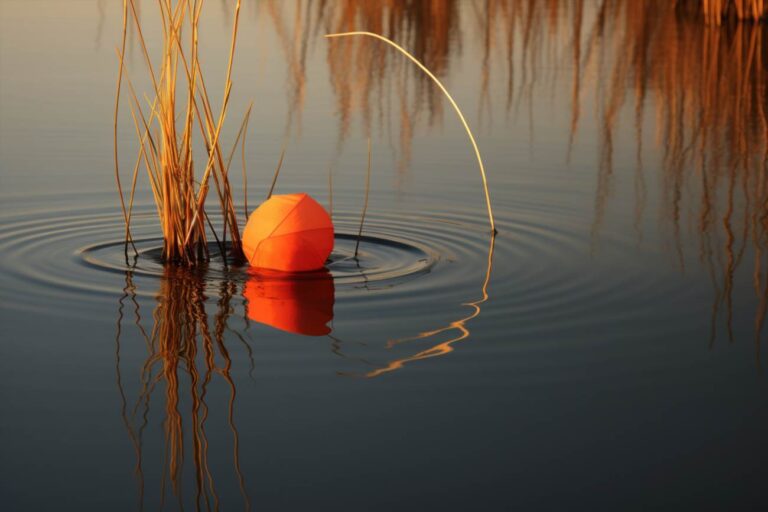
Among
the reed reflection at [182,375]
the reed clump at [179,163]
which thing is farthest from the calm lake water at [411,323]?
the reed clump at [179,163]

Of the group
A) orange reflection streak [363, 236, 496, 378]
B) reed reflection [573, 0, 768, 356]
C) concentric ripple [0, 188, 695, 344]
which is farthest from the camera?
reed reflection [573, 0, 768, 356]

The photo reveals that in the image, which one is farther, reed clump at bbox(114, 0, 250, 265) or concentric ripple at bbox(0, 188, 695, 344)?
reed clump at bbox(114, 0, 250, 265)

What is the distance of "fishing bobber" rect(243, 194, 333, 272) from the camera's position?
5176 millimetres

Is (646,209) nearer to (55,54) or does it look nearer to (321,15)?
(55,54)

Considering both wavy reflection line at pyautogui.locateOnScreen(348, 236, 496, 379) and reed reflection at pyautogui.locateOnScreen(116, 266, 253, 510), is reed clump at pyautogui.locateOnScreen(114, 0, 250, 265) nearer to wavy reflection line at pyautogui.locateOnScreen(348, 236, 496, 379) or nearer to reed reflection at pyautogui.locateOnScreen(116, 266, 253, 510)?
reed reflection at pyautogui.locateOnScreen(116, 266, 253, 510)

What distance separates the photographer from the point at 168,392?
3.81 metres

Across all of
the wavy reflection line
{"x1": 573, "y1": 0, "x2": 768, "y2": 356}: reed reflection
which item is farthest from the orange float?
{"x1": 573, "y1": 0, "x2": 768, "y2": 356}: reed reflection

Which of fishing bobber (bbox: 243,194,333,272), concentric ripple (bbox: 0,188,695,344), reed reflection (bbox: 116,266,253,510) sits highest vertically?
fishing bobber (bbox: 243,194,333,272)

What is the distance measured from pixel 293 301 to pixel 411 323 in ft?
1.79

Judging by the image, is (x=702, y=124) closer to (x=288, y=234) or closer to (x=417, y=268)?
(x=417, y=268)

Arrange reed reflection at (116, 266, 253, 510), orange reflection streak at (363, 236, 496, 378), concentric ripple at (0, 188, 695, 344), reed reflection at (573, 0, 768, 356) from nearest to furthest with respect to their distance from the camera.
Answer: reed reflection at (116, 266, 253, 510)
orange reflection streak at (363, 236, 496, 378)
concentric ripple at (0, 188, 695, 344)
reed reflection at (573, 0, 768, 356)

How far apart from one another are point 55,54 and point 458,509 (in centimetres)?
995

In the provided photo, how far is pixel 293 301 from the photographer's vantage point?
16.1 feet

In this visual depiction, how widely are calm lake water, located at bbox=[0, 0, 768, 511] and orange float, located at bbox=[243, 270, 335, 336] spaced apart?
0.05 feet
